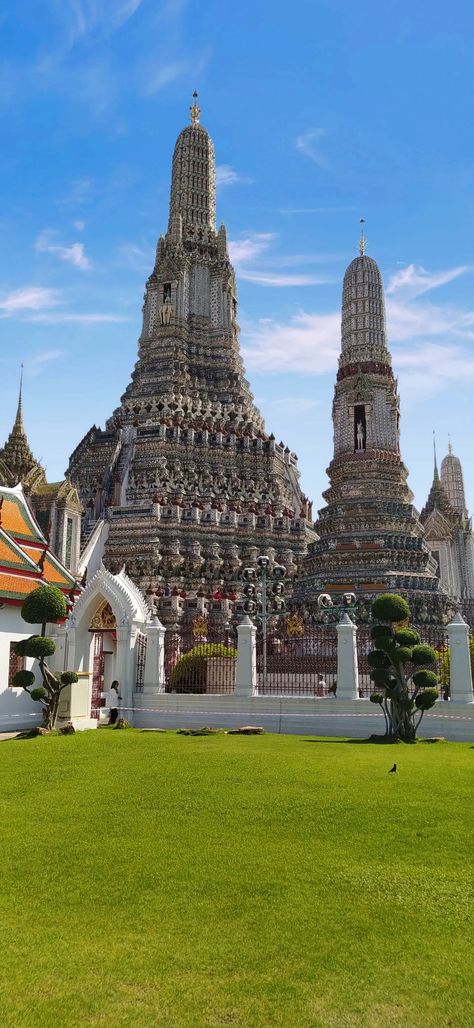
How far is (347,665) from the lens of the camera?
19.6m

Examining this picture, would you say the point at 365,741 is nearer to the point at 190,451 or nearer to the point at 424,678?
the point at 424,678

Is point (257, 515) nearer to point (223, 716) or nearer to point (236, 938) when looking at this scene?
point (223, 716)

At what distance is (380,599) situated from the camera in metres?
17.9

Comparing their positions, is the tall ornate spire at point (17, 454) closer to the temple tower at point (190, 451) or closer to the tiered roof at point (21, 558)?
the temple tower at point (190, 451)

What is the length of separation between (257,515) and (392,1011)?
41.2 meters

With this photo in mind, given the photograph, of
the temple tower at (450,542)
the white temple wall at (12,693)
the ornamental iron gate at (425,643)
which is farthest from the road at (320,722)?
the temple tower at (450,542)

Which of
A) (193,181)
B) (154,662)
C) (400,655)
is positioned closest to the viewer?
(400,655)

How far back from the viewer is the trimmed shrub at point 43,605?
59.5 ft

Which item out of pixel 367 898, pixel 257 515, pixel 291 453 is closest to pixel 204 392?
pixel 291 453

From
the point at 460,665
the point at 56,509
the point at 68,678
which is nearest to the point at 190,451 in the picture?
the point at 56,509

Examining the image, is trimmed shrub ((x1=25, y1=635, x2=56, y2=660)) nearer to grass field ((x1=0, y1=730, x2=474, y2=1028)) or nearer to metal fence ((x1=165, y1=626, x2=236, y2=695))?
metal fence ((x1=165, y1=626, x2=236, y2=695))

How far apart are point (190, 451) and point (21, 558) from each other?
1061 inches

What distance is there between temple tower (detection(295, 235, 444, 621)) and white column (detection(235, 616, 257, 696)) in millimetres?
14905

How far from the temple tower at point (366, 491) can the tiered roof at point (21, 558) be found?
52.7 ft
